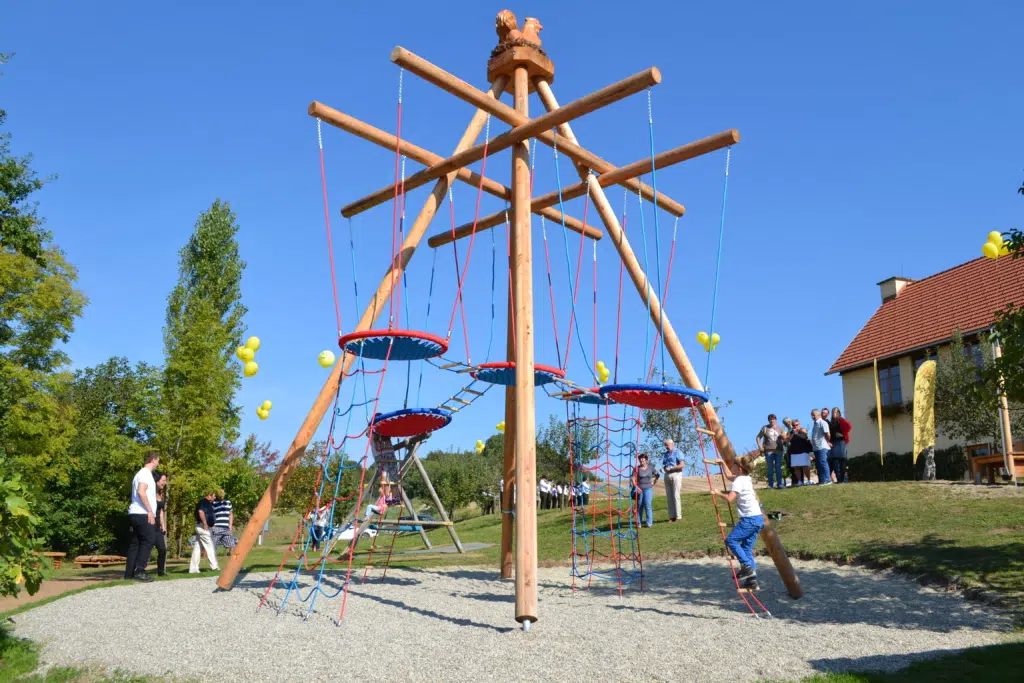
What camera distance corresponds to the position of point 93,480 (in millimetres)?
26375

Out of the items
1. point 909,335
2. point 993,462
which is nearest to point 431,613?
point 993,462

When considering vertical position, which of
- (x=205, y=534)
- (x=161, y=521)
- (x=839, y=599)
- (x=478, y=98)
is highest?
(x=478, y=98)

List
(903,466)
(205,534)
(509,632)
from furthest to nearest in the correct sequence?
(903,466) → (205,534) → (509,632)

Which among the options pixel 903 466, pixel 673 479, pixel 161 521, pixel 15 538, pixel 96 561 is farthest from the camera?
pixel 903 466

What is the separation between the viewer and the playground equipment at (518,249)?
789cm

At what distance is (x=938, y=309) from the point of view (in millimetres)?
31531

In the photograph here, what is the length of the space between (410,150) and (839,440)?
13087mm

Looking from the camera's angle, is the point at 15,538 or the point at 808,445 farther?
the point at 808,445

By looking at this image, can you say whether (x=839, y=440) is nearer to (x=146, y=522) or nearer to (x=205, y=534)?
(x=205, y=534)

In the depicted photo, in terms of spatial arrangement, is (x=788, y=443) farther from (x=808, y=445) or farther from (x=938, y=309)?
(x=938, y=309)

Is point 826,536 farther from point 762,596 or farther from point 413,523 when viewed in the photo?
point 413,523

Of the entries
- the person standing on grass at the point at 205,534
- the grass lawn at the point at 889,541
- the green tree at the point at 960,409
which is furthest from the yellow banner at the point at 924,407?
the person standing on grass at the point at 205,534

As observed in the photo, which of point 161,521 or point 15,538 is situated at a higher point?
point 15,538

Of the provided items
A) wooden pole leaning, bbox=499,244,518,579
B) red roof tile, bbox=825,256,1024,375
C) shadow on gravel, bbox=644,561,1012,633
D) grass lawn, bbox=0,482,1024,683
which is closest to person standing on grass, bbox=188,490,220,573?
grass lawn, bbox=0,482,1024,683
